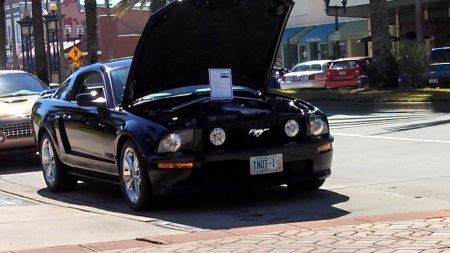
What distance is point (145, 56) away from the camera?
9.33 metres

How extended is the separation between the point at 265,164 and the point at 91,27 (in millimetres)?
22875

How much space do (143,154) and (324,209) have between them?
1.85 metres

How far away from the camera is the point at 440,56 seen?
31.0 m

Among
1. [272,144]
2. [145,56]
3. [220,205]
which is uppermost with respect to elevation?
[145,56]

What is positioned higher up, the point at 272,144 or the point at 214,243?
the point at 272,144

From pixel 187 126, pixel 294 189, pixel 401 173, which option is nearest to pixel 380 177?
pixel 401 173

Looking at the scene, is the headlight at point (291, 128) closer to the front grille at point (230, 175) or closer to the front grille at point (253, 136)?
the front grille at point (253, 136)

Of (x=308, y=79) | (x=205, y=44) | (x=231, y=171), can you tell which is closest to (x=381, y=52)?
(x=308, y=79)

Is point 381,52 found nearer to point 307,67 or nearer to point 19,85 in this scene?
point 307,67

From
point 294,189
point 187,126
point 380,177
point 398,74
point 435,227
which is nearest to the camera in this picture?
point 435,227

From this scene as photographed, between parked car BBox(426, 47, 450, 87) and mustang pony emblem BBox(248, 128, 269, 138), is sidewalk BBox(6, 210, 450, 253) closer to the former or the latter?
mustang pony emblem BBox(248, 128, 269, 138)

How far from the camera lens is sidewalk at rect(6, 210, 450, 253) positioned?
21.6 ft

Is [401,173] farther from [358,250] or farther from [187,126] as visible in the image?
[358,250]

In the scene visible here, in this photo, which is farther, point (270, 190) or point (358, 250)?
point (270, 190)
